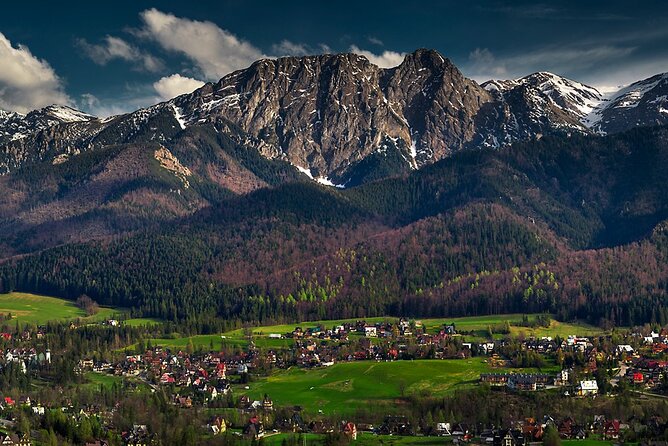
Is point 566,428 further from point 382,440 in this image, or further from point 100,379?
point 100,379

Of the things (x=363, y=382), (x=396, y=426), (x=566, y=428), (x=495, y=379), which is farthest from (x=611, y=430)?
(x=363, y=382)

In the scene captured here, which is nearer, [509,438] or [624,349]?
[509,438]

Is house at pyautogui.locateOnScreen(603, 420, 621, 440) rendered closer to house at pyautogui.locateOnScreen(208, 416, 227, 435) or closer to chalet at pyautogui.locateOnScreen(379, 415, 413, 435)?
chalet at pyautogui.locateOnScreen(379, 415, 413, 435)

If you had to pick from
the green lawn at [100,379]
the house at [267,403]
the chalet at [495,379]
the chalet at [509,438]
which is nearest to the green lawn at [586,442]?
the chalet at [509,438]

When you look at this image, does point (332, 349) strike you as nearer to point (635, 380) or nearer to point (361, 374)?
point (361, 374)

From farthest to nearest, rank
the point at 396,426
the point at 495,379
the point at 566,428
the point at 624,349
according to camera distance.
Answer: the point at 624,349 < the point at 495,379 < the point at 396,426 < the point at 566,428

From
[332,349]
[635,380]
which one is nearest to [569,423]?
[635,380]
